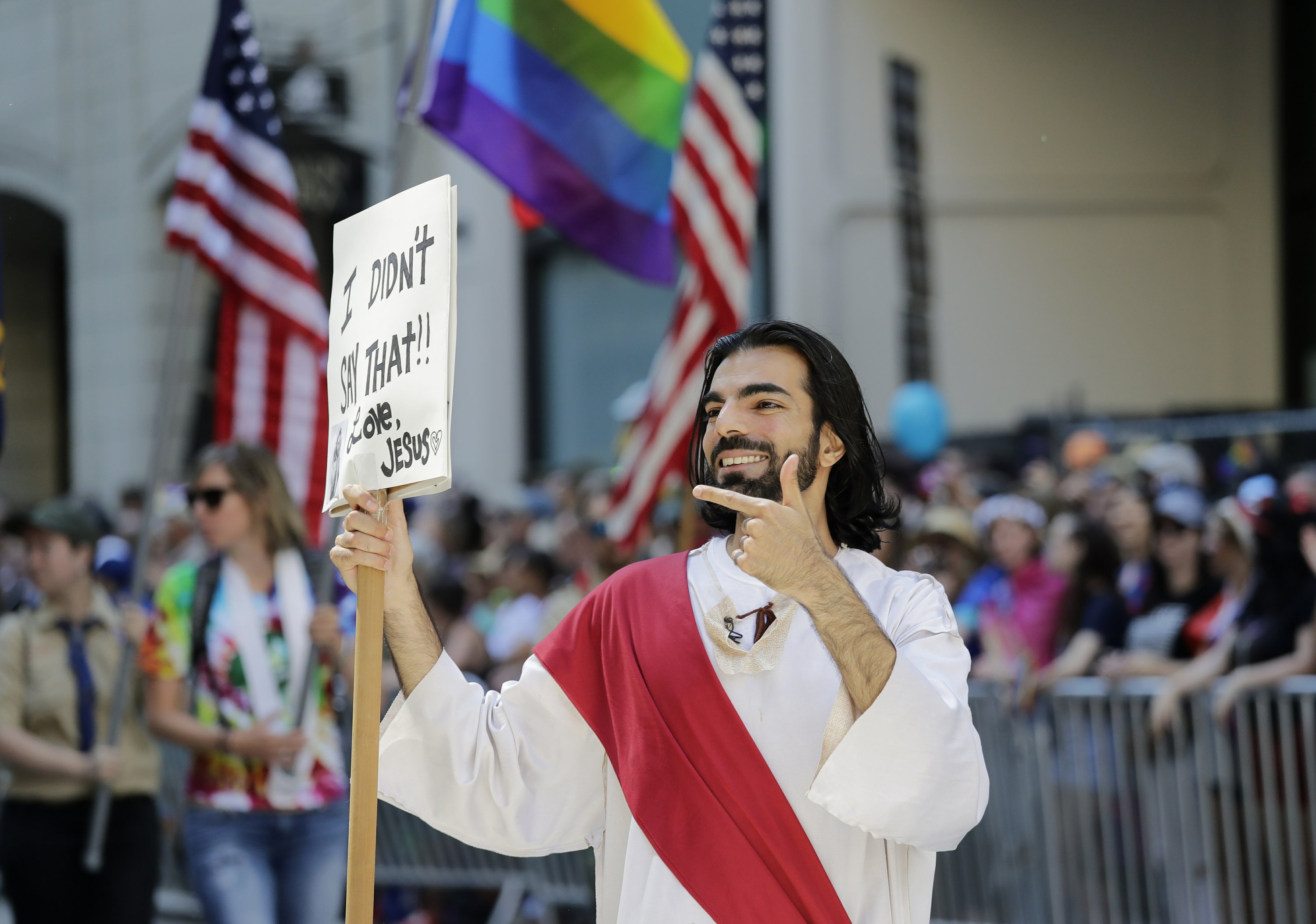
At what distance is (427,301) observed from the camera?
288 cm

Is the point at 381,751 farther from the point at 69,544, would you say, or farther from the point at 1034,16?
the point at 1034,16

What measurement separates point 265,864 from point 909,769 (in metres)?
2.87

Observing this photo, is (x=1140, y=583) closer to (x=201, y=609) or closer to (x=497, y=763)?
(x=201, y=609)

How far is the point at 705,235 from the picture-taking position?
278 inches

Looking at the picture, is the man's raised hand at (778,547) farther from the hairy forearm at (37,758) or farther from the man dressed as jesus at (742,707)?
the hairy forearm at (37,758)

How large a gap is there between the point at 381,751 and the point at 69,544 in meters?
3.01

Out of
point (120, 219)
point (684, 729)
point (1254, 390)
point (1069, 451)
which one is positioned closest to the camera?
point (684, 729)

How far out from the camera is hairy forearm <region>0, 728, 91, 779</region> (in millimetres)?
5324

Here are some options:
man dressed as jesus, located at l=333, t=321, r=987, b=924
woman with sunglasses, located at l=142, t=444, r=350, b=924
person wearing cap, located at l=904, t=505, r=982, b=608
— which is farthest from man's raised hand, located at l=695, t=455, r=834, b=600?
person wearing cap, located at l=904, t=505, r=982, b=608

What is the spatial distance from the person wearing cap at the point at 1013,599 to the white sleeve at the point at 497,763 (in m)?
4.22

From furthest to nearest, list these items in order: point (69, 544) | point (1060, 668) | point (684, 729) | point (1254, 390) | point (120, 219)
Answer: point (120, 219)
point (1254, 390)
point (1060, 668)
point (69, 544)
point (684, 729)

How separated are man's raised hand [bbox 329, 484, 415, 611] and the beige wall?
14485 millimetres

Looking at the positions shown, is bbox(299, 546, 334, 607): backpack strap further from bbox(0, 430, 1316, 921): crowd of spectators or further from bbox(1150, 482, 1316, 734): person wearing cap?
bbox(1150, 482, 1316, 734): person wearing cap

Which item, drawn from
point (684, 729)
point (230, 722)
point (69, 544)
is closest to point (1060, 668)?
point (230, 722)
